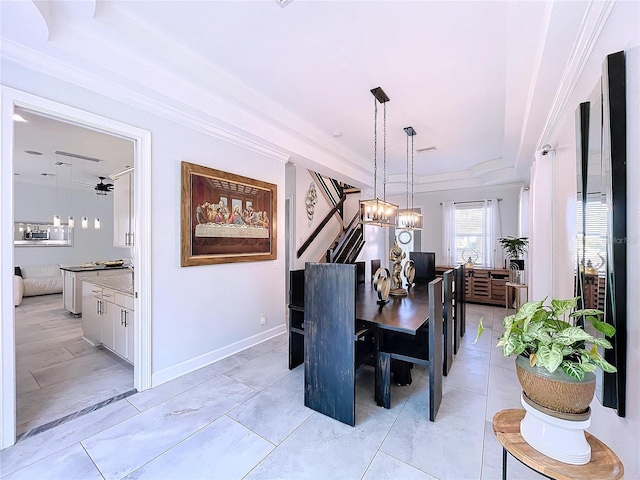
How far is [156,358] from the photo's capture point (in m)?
2.58

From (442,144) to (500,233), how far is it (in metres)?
2.81

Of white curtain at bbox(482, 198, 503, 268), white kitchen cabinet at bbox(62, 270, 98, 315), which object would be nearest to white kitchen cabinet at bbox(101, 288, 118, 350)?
white kitchen cabinet at bbox(62, 270, 98, 315)

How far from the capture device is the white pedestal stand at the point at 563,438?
979 mm

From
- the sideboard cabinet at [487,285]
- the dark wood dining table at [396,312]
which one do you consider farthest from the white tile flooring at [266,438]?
the sideboard cabinet at [487,285]

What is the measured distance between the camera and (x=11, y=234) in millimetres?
1833

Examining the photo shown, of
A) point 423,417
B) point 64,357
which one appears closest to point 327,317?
point 423,417

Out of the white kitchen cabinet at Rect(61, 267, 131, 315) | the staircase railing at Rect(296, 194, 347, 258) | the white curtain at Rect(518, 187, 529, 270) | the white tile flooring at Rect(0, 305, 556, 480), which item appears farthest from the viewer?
the staircase railing at Rect(296, 194, 347, 258)

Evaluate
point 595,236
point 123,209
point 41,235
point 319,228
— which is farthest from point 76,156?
point 595,236

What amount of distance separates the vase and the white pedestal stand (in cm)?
3

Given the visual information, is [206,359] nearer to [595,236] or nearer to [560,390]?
[560,390]

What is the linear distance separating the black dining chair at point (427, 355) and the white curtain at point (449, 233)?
4.36 metres

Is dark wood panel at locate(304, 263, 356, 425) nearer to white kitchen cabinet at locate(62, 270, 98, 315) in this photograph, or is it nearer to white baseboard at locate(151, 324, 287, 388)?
white baseboard at locate(151, 324, 287, 388)

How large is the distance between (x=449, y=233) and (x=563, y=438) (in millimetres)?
5809

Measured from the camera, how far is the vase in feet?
3.16
